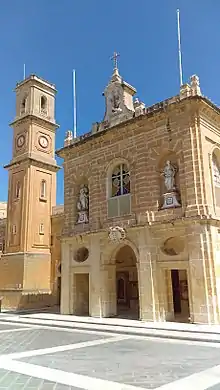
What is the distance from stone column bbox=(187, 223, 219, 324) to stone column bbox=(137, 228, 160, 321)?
178 cm

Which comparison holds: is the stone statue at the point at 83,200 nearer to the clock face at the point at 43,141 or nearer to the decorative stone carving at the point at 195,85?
the decorative stone carving at the point at 195,85

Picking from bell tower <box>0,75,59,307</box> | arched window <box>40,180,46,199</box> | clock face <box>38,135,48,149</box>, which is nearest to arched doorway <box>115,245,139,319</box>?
bell tower <box>0,75,59,307</box>

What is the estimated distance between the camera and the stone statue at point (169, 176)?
1641cm

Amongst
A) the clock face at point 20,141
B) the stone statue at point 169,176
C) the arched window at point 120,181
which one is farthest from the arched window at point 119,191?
the clock face at point 20,141

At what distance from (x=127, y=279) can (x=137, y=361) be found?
14.1 metres

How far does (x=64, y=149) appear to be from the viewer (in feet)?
71.3

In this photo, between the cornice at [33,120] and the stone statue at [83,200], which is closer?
the stone statue at [83,200]

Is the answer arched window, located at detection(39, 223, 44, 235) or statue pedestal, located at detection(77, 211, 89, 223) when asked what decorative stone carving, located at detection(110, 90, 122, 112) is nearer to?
statue pedestal, located at detection(77, 211, 89, 223)

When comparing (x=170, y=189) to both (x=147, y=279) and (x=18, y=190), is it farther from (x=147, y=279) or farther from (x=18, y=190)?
(x=18, y=190)

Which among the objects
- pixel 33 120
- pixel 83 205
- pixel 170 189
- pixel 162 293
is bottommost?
Result: pixel 162 293

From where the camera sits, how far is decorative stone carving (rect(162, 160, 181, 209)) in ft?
52.9

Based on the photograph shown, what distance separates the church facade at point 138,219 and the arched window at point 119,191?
0.05m

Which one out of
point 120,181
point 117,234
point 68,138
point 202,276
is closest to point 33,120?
point 68,138

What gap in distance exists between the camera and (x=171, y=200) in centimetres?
1620
